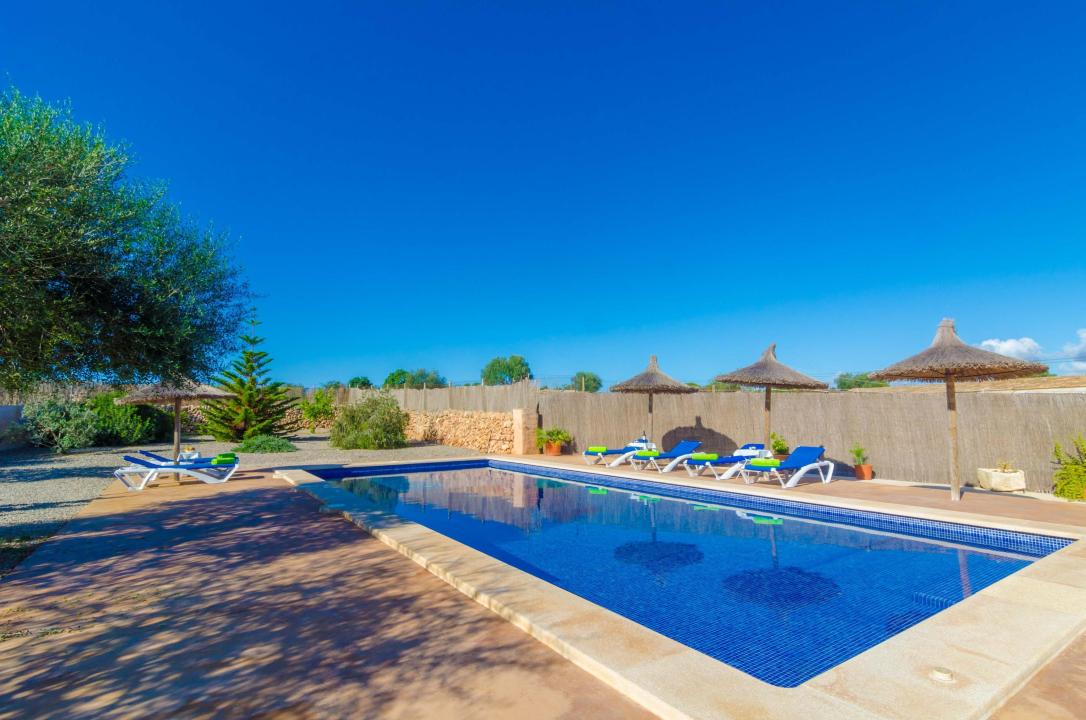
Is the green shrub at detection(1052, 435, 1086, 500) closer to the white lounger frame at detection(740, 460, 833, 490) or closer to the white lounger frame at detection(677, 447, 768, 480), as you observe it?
the white lounger frame at detection(740, 460, 833, 490)

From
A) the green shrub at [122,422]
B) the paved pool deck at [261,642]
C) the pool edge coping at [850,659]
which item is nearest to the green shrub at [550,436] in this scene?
the paved pool deck at [261,642]

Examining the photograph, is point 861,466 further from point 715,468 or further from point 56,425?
point 56,425

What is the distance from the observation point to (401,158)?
81.1ft

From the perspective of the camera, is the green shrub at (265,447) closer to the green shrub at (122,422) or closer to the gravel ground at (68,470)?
the gravel ground at (68,470)

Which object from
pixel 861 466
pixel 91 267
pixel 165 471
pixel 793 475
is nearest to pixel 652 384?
pixel 793 475

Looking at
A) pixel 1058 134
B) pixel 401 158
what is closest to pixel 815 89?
pixel 1058 134

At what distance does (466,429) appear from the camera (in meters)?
17.2

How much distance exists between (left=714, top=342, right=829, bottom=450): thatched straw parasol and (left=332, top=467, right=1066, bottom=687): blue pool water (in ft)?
9.16

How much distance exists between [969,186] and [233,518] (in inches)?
928

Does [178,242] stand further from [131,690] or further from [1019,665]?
[1019,665]

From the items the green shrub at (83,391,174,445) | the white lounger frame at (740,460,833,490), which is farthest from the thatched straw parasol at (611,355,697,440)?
the green shrub at (83,391,174,445)

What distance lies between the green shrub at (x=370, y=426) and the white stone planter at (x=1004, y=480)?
553 inches

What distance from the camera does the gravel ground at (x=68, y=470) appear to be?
22.7ft

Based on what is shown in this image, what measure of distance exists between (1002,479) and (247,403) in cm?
2016
